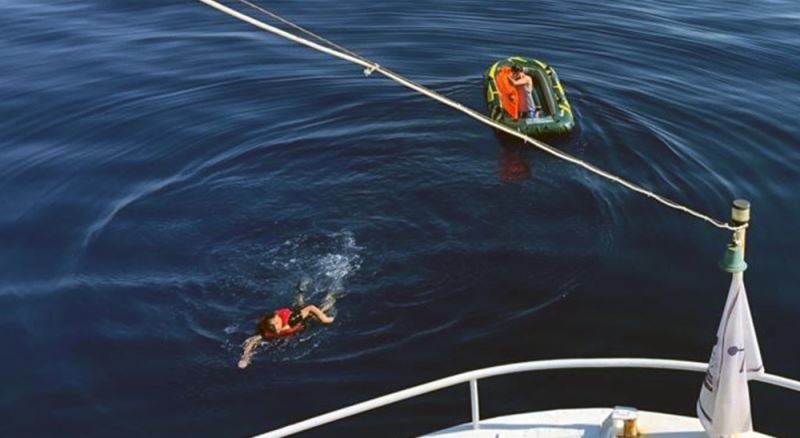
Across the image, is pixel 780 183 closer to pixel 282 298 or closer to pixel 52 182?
pixel 282 298

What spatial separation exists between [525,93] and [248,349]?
11616 mm

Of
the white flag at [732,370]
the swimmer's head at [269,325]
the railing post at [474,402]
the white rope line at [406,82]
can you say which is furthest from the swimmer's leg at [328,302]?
the white flag at [732,370]

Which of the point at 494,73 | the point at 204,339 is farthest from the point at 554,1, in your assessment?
the point at 204,339

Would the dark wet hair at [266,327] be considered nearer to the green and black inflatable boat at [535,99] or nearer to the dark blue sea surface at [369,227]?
the dark blue sea surface at [369,227]

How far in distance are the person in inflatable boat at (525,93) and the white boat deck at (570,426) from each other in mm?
14180

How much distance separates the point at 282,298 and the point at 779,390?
880 cm

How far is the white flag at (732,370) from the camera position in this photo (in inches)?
296

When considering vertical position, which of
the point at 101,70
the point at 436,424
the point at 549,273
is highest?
the point at 101,70

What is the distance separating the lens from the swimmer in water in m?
14.1

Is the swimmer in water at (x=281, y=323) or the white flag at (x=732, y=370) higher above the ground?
the white flag at (x=732, y=370)

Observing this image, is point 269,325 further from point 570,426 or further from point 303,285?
point 570,426

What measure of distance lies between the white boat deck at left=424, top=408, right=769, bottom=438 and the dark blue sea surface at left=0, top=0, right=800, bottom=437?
399cm

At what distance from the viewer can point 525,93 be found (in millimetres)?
22297

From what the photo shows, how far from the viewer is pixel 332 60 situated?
1067 inches
